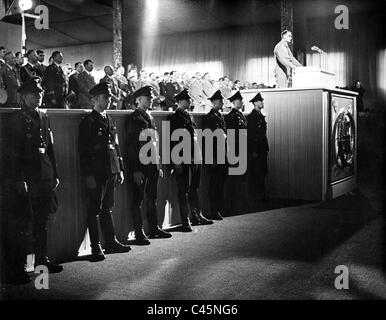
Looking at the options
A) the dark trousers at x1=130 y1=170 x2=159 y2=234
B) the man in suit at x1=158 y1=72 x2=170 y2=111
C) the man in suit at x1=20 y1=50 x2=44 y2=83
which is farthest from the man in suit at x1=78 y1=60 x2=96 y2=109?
the dark trousers at x1=130 y1=170 x2=159 y2=234

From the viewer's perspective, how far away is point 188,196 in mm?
5613

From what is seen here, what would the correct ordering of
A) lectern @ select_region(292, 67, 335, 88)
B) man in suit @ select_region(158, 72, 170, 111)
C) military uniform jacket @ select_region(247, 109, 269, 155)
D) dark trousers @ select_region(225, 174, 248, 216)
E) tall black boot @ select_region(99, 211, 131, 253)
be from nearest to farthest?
tall black boot @ select_region(99, 211, 131, 253)
dark trousers @ select_region(225, 174, 248, 216)
military uniform jacket @ select_region(247, 109, 269, 155)
lectern @ select_region(292, 67, 335, 88)
man in suit @ select_region(158, 72, 170, 111)

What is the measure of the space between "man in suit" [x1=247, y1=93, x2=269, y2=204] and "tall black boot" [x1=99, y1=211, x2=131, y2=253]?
2.74 metres

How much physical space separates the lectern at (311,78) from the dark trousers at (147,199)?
3057mm

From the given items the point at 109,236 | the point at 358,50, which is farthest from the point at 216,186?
the point at 358,50

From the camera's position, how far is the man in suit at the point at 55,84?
826 centimetres

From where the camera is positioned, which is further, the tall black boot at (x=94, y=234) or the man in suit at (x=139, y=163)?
the man in suit at (x=139, y=163)

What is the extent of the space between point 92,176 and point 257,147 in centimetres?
303

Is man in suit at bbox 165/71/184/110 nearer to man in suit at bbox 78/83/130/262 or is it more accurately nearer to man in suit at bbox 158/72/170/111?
man in suit at bbox 158/72/170/111

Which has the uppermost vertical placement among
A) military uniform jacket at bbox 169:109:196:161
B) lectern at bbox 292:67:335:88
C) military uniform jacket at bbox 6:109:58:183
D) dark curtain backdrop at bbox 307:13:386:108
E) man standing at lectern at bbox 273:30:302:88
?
dark curtain backdrop at bbox 307:13:386:108

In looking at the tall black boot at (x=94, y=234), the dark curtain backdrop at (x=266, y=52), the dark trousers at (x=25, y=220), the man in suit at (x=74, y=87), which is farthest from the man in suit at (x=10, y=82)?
the dark curtain backdrop at (x=266, y=52)

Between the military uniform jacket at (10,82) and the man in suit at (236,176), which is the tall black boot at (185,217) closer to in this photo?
the man in suit at (236,176)

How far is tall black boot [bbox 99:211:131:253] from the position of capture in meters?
4.42

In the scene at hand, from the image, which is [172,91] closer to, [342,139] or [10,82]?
[10,82]
